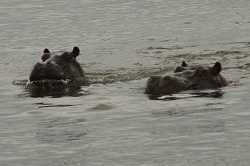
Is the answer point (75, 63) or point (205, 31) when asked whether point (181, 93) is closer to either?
point (75, 63)

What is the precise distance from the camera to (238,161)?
410 inches

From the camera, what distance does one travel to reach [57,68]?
56.0 feet

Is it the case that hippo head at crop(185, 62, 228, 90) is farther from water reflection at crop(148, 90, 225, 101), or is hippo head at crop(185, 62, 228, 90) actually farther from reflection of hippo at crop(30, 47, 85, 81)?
reflection of hippo at crop(30, 47, 85, 81)

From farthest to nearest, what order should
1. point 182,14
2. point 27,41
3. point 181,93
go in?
point 182,14, point 27,41, point 181,93

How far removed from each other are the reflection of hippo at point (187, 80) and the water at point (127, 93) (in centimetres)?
23

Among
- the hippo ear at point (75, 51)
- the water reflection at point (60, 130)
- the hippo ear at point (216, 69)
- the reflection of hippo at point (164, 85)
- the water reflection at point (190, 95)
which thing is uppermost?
the hippo ear at point (75, 51)

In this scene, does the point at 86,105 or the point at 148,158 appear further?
the point at 86,105

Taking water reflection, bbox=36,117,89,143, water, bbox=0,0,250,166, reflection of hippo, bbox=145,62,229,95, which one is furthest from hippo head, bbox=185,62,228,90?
water reflection, bbox=36,117,89,143

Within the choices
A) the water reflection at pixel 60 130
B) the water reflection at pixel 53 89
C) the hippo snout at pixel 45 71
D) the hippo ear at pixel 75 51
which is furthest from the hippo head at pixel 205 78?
the water reflection at pixel 60 130

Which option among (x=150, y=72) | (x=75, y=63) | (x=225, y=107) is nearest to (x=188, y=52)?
(x=150, y=72)

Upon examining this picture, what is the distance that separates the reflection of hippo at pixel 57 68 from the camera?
54.7ft

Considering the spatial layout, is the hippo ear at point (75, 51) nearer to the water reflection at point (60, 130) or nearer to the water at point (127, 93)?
the water at point (127, 93)

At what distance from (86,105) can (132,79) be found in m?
3.36

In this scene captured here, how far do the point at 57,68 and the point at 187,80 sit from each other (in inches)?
105
